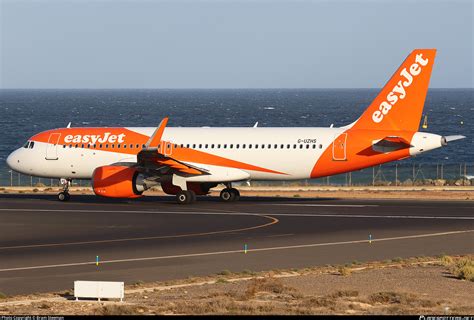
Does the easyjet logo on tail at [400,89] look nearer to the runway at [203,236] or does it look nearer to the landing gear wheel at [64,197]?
the runway at [203,236]

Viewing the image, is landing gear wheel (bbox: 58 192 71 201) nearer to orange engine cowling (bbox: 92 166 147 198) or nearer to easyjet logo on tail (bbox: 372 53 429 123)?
orange engine cowling (bbox: 92 166 147 198)

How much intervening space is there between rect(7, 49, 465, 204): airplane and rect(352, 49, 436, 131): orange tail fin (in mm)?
47

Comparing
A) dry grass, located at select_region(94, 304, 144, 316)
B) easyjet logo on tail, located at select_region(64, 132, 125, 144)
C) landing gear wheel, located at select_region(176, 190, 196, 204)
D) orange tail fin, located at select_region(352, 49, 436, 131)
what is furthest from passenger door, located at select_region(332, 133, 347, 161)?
dry grass, located at select_region(94, 304, 144, 316)

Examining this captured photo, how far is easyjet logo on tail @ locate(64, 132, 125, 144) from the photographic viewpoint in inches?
2127

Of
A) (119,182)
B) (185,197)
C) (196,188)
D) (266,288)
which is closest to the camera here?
(266,288)

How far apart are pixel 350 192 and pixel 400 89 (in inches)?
466

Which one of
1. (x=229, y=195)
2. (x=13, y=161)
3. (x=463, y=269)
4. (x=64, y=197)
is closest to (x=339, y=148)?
(x=229, y=195)

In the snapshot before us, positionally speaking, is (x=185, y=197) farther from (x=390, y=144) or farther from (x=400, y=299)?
(x=400, y=299)

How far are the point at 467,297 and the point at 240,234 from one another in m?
15.3

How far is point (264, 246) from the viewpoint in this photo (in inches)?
1412

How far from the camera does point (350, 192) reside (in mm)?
→ 60875

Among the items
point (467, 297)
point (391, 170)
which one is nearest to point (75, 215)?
point (467, 297)

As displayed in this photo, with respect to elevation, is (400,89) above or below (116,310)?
above

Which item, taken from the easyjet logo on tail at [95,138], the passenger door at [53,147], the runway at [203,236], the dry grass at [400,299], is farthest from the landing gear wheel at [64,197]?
the dry grass at [400,299]
